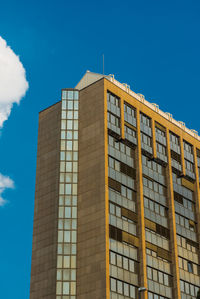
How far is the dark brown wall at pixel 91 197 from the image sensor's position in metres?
64.9

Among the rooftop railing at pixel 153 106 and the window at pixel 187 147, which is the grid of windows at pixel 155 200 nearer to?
the window at pixel 187 147

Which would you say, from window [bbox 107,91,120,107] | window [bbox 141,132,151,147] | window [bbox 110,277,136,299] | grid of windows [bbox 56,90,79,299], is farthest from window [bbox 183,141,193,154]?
window [bbox 110,277,136,299]

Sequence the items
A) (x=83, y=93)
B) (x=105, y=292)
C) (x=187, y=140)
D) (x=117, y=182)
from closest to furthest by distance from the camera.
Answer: (x=105, y=292), (x=117, y=182), (x=83, y=93), (x=187, y=140)

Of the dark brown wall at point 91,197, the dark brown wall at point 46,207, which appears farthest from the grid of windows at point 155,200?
the dark brown wall at point 46,207

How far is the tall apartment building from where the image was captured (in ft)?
219

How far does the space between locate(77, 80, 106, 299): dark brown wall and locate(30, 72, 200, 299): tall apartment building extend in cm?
12

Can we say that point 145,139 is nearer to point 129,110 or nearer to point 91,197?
point 129,110

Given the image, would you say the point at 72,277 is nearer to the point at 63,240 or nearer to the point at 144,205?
the point at 63,240

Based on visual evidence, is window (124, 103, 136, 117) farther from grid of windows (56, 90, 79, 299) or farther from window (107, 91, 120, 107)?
grid of windows (56, 90, 79, 299)

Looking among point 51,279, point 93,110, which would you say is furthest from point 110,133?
point 51,279

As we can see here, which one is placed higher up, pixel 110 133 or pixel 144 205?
pixel 110 133

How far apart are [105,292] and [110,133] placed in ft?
68.0

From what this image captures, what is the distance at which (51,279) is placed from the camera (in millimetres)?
67375

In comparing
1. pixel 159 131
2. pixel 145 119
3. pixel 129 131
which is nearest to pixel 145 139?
pixel 145 119
